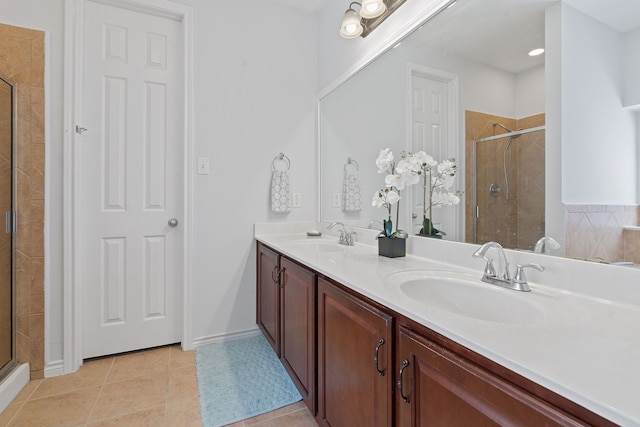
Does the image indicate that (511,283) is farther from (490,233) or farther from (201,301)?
(201,301)

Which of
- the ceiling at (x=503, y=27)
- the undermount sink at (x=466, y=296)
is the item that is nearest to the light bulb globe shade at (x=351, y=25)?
the ceiling at (x=503, y=27)

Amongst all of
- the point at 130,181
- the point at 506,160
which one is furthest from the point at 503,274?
the point at 130,181

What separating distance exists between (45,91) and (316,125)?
5.47ft

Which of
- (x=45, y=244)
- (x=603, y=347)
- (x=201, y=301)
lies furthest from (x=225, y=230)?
(x=603, y=347)

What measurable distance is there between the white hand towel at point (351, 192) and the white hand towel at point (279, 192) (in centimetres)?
43

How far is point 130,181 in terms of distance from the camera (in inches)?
79.0

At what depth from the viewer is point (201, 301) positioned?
2137mm

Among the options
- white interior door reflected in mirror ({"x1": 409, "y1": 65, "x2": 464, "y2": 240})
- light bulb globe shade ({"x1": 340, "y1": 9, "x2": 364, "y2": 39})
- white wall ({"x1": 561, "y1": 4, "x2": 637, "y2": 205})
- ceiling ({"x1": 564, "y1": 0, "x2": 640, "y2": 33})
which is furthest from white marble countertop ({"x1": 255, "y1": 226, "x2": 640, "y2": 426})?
light bulb globe shade ({"x1": 340, "y1": 9, "x2": 364, "y2": 39})

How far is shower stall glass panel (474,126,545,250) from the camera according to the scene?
1.01 m

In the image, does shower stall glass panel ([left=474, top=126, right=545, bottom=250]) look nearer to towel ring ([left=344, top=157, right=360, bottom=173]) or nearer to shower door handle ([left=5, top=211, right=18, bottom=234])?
towel ring ([left=344, top=157, right=360, bottom=173])

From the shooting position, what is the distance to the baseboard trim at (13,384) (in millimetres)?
1474

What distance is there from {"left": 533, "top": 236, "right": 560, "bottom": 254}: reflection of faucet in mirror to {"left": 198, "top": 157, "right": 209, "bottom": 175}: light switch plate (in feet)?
6.22

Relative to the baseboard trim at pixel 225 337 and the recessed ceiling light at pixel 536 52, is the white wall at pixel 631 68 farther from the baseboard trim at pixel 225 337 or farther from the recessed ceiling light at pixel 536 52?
the baseboard trim at pixel 225 337

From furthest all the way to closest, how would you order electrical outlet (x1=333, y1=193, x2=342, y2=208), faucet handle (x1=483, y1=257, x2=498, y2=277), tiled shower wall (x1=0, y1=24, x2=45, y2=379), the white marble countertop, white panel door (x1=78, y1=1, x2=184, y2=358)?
electrical outlet (x1=333, y1=193, x2=342, y2=208) → white panel door (x1=78, y1=1, x2=184, y2=358) → tiled shower wall (x1=0, y1=24, x2=45, y2=379) → faucet handle (x1=483, y1=257, x2=498, y2=277) → the white marble countertop
